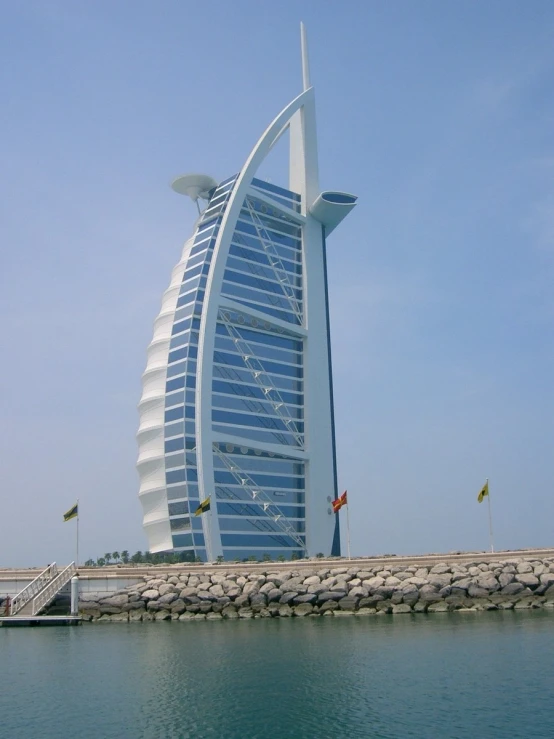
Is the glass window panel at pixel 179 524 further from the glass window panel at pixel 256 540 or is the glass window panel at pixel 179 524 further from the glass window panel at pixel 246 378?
the glass window panel at pixel 246 378

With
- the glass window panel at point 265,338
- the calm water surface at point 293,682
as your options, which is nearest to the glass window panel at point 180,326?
the glass window panel at point 265,338

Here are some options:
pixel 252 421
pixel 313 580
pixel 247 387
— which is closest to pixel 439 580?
pixel 313 580

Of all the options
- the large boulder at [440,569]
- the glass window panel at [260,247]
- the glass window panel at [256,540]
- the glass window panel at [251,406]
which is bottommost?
the large boulder at [440,569]

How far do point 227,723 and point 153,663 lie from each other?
29.3 ft

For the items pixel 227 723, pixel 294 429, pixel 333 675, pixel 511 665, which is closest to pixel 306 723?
pixel 227 723

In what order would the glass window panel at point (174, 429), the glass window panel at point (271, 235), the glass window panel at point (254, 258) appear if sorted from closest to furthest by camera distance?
the glass window panel at point (174, 429) → the glass window panel at point (254, 258) → the glass window panel at point (271, 235)

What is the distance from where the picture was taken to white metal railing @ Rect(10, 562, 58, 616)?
4597cm

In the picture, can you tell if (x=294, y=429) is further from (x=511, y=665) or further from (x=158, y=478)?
(x=511, y=665)

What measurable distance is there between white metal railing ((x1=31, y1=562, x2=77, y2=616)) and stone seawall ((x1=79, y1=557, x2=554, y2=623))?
1733 mm

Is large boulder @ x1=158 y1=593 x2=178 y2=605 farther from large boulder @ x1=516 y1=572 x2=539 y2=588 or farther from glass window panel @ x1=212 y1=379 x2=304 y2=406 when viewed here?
glass window panel @ x1=212 y1=379 x2=304 y2=406

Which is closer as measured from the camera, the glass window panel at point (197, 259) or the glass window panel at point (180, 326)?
the glass window panel at point (180, 326)

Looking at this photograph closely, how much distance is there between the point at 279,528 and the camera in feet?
238

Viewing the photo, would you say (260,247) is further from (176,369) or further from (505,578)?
(505,578)

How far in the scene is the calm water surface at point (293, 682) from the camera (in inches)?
845
